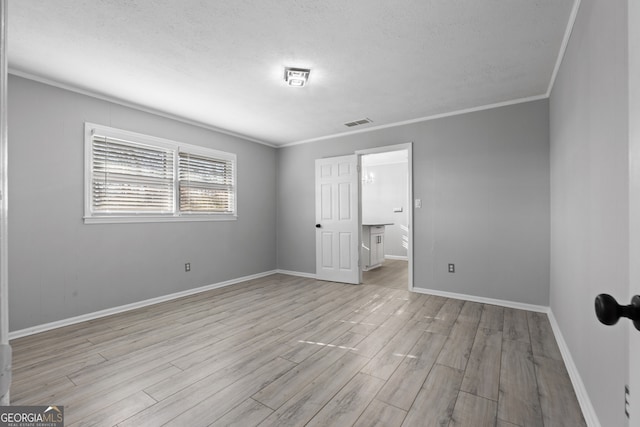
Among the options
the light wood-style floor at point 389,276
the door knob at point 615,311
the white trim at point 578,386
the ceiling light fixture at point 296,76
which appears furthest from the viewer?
the light wood-style floor at point 389,276

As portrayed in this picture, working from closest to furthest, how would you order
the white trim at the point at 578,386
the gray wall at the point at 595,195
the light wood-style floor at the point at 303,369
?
the gray wall at the point at 595,195 → the white trim at the point at 578,386 → the light wood-style floor at the point at 303,369

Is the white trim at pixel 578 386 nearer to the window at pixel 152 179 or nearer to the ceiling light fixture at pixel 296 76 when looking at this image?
the ceiling light fixture at pixel 296 76

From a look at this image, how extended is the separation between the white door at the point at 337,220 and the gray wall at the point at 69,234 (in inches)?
79.5

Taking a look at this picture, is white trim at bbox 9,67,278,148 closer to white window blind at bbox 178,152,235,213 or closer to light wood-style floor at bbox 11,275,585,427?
white window blind at bbox 178,152,235,213

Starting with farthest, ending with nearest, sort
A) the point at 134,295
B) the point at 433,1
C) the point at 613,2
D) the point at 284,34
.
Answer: the point at 134,295
the point at 284,34
the point at 433,1
the point at 613,2

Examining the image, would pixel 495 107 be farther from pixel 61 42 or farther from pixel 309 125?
pixel 61 42

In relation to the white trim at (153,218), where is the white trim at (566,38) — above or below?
above

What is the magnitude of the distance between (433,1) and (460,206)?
2.67 meters

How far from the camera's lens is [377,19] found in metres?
2.09

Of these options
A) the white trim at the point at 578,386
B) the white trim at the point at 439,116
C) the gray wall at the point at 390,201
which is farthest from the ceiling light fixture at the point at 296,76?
the gray wall at the point at 390,201

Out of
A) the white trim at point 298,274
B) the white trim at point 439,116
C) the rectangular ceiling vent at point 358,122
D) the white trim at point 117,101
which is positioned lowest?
the white trim at point 298,274

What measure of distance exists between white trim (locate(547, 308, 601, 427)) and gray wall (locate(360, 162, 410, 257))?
4.97 m

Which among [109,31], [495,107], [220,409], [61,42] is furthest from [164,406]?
[495,107]

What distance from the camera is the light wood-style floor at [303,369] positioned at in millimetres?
1691
